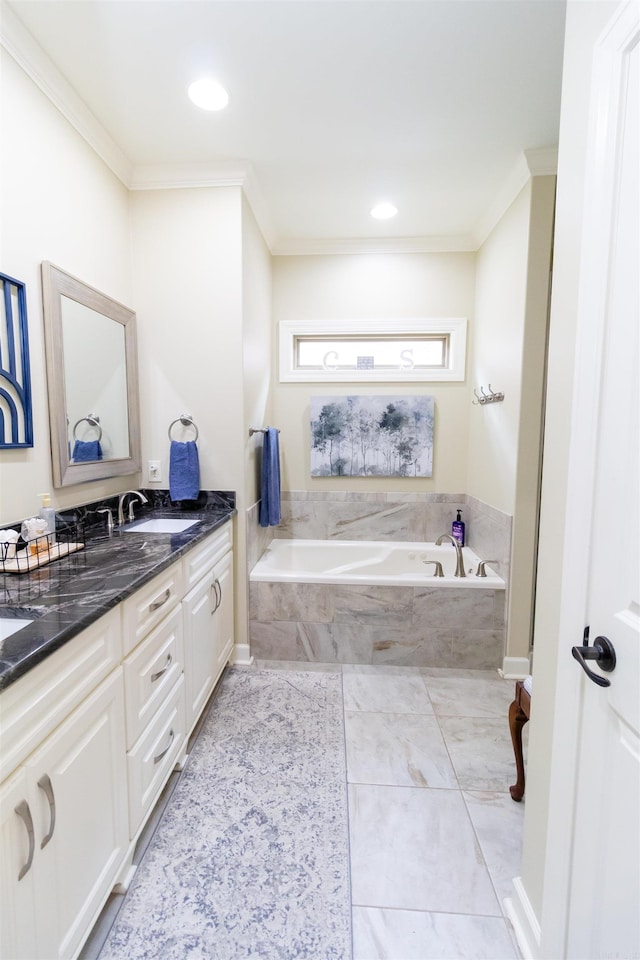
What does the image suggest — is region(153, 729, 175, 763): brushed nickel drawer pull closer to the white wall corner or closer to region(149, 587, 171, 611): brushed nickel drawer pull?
region(149, 587, 171, 611): brushed nickel drawer pull

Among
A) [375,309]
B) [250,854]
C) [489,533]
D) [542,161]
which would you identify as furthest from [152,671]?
[542,161]

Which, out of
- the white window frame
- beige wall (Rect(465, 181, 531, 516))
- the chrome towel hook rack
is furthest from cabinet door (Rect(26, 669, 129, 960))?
the white window frame

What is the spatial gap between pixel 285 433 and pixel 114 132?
2004 millimetres

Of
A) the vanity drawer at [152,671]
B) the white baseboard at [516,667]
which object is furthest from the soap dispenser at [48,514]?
the white baseboard at [516,667]

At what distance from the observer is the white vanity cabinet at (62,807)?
750 millimetres

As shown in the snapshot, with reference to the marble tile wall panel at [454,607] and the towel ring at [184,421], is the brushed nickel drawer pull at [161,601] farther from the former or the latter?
the marble tile wall panel at [454,607]

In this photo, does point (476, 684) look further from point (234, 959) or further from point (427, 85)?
point (427, 85)

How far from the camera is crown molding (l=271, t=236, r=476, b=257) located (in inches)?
117

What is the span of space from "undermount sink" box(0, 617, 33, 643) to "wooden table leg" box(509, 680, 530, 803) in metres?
1.59

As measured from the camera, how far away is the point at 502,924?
113 cm

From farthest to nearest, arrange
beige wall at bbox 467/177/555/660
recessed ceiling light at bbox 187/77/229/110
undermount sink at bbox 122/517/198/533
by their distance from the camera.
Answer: beige wall at bbox 467/177/555/660 < undermount sink at bbox 122/517/198/533 < recessed ceiling light at bbox 187/77/229/110

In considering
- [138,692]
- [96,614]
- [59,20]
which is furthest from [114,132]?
[138,692]

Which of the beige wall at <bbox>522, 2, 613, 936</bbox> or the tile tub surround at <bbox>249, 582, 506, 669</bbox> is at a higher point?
the beige wall at <bbox>522, 2, 613, 936</bbox>

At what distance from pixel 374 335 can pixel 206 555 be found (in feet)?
7.21
